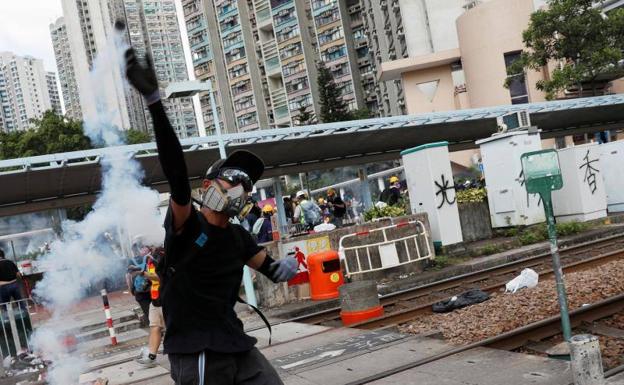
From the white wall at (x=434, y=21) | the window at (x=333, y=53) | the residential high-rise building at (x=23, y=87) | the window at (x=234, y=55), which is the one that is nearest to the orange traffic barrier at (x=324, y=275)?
the residential high-rise building at (x=23, y=87)

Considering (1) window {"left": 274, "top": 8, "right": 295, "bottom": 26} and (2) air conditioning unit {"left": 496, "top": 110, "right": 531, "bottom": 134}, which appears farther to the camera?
(1) window {"left": 274, "top": 8, "right": 295, "bottom": 26}

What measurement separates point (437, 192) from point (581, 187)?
4.78m

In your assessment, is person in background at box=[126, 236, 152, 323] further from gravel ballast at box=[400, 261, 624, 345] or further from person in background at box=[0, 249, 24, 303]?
gravel ballast at box=[400, 261, 624, 345]

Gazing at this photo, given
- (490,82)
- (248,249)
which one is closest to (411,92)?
(490,82)

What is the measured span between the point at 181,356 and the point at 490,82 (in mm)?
40212

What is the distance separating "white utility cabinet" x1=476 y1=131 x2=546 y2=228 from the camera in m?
16.8

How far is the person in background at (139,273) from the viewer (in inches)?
391

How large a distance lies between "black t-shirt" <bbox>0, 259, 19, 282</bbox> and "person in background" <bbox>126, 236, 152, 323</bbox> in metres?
1.89

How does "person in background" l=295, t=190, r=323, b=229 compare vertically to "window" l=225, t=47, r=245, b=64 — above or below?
below

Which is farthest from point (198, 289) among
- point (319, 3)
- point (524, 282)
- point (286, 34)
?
point (286, 34)

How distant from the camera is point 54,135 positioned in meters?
33.8

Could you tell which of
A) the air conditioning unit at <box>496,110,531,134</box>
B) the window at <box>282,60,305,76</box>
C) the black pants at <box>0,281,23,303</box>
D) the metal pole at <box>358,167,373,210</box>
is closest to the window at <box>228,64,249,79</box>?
the window at <box>282,60,305,76</box>

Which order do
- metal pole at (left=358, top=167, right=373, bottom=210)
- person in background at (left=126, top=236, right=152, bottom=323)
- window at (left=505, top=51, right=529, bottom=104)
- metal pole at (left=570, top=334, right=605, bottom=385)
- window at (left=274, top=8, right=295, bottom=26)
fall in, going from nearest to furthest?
metal pole at (left=570, top=334, right=605, bottom=385) → person in background at (left=126, top=236, right=152, bottom=323) → metal pole at (left=358, top=167, right=373, bottom=210) → window at (left=505, top=51, right=529, bottom=104) → window at (left=274, top=8, right=295, bottom=26)

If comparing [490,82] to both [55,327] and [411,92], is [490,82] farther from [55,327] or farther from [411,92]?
[55,327]
